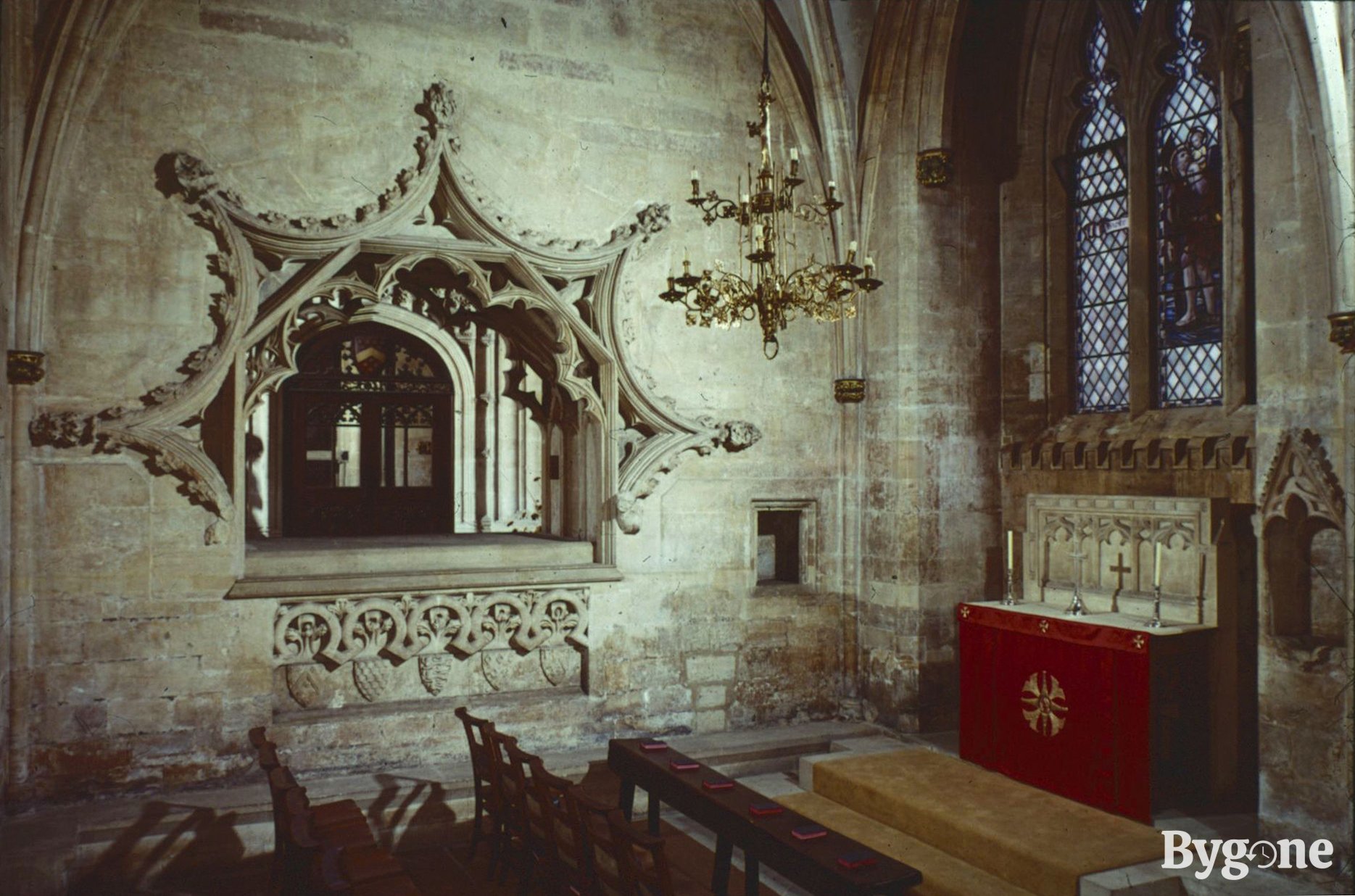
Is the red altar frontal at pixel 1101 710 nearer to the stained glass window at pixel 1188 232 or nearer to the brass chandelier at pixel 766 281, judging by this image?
the stained glass window at pixel 1188 232

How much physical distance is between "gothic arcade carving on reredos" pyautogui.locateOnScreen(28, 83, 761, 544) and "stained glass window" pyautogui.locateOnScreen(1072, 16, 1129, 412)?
2687 mm

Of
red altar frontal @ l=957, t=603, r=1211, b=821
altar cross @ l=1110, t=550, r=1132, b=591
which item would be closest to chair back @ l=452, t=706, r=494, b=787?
red altar frontal @ l=957, t=603, r=1211, b=821

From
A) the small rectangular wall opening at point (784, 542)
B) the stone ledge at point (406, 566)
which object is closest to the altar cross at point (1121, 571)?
the small rectangular wall opening at point (784, 542)

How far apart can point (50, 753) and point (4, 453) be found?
6.15 feet

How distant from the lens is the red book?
4789 mm

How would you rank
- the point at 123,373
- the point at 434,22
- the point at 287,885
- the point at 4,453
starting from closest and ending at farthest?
1. the point at 287,885
2. the point at 4,453
3. the point at 123,373
4. the point at 434,22

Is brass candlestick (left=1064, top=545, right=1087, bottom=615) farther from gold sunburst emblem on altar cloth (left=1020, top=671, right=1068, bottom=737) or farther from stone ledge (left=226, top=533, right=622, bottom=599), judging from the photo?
stone ledge (left=226, top=533, right=622, bottom=599)

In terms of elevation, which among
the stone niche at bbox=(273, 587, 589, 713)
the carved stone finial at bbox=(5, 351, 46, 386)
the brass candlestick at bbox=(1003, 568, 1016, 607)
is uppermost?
the carved stone finial at bbox=(5, 351, 46, 386)

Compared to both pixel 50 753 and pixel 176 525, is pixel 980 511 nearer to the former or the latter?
pixel 176 525

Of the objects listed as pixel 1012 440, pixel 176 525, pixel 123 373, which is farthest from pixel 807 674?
pixel 123 373

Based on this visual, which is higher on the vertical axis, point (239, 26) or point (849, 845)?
point (239, 26)

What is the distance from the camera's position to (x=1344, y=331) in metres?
5.31

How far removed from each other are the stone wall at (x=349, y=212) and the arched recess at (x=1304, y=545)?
11.8 feet

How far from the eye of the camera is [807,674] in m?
8.81
